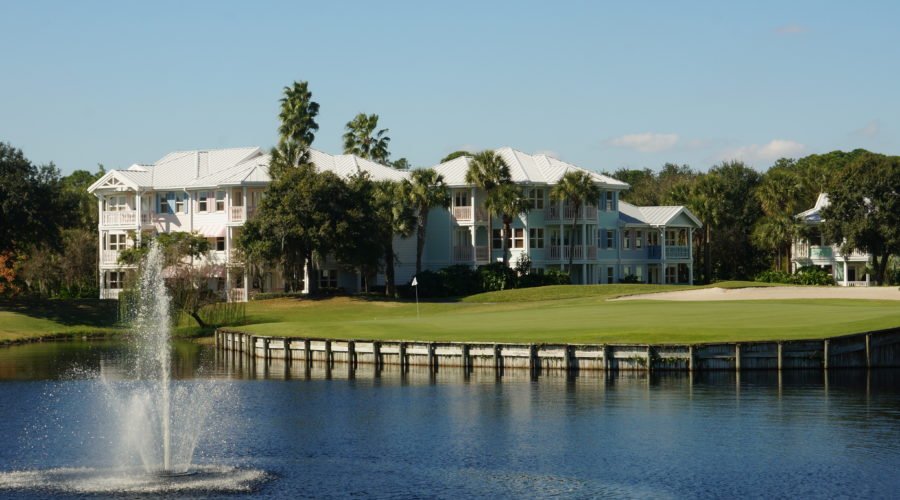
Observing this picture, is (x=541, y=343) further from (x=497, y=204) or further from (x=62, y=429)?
(x=497, y=204)

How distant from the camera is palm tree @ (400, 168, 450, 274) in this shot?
81.3 metres

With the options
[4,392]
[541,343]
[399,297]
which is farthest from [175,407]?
[399,297]

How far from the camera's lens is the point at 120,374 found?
4825 cm

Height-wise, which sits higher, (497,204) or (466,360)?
(497,204)

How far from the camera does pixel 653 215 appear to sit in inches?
3693

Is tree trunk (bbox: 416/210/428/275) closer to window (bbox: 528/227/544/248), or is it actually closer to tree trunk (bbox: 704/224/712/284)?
window (bbox: 528/227/544/248)

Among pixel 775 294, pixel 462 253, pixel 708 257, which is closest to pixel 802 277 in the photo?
pixel 708 257

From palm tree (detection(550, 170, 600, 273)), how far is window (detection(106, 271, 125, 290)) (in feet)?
108

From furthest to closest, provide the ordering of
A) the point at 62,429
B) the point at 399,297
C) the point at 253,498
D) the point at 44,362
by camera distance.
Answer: the point at 399,297
the point at 44,362
the point at 62,429
the point at 253,498

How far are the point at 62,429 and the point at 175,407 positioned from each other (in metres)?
4.84

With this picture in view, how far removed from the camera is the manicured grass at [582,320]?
160 ft

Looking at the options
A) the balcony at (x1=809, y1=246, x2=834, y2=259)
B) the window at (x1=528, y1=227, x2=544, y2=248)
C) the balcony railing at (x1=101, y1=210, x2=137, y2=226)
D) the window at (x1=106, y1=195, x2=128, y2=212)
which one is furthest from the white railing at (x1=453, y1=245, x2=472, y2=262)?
the balcony at (x1=809, y1=246, x2=834, y2=259)

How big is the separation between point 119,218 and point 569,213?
3435cm

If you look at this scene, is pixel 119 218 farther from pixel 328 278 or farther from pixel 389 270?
pixel 389 270
